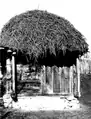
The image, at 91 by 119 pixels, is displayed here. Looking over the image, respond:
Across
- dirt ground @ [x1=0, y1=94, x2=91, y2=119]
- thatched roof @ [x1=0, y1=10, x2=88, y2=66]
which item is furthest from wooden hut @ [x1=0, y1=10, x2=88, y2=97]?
dirt ground @ [x1=0, y1=94, x2=91, y2=119]

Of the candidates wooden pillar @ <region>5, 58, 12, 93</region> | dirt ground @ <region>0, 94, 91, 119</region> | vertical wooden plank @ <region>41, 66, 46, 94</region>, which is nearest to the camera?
dirt ground @ <region>0, 94, 91, 119</region>

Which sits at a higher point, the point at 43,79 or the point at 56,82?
the point at 43,79

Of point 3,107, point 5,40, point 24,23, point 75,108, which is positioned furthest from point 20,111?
point 24,23

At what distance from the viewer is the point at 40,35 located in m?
9.40

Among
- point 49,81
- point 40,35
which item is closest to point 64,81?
point 49,81

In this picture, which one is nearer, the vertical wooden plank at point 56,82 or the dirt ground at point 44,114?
the dirt ground at point 44,114

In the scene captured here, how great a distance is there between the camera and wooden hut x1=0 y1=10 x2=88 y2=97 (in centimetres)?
925

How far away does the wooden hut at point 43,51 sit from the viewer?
9250 millimetres

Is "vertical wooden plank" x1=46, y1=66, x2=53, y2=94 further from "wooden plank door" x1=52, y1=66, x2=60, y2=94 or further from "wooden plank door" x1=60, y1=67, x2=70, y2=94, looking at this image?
"wooden plank door" x1=60, y1=67, x2=70, y2=94

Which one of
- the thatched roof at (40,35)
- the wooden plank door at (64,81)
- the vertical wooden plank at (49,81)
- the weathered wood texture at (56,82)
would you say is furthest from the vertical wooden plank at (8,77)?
the wooden plank door at (64,81)

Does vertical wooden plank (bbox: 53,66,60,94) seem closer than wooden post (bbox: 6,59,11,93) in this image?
No

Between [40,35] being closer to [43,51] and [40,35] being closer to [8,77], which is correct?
[43,51]

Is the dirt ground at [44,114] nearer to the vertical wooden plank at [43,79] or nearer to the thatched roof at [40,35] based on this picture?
the vertical wooden plank at [43,79]

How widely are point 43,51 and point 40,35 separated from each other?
69 centimetres
